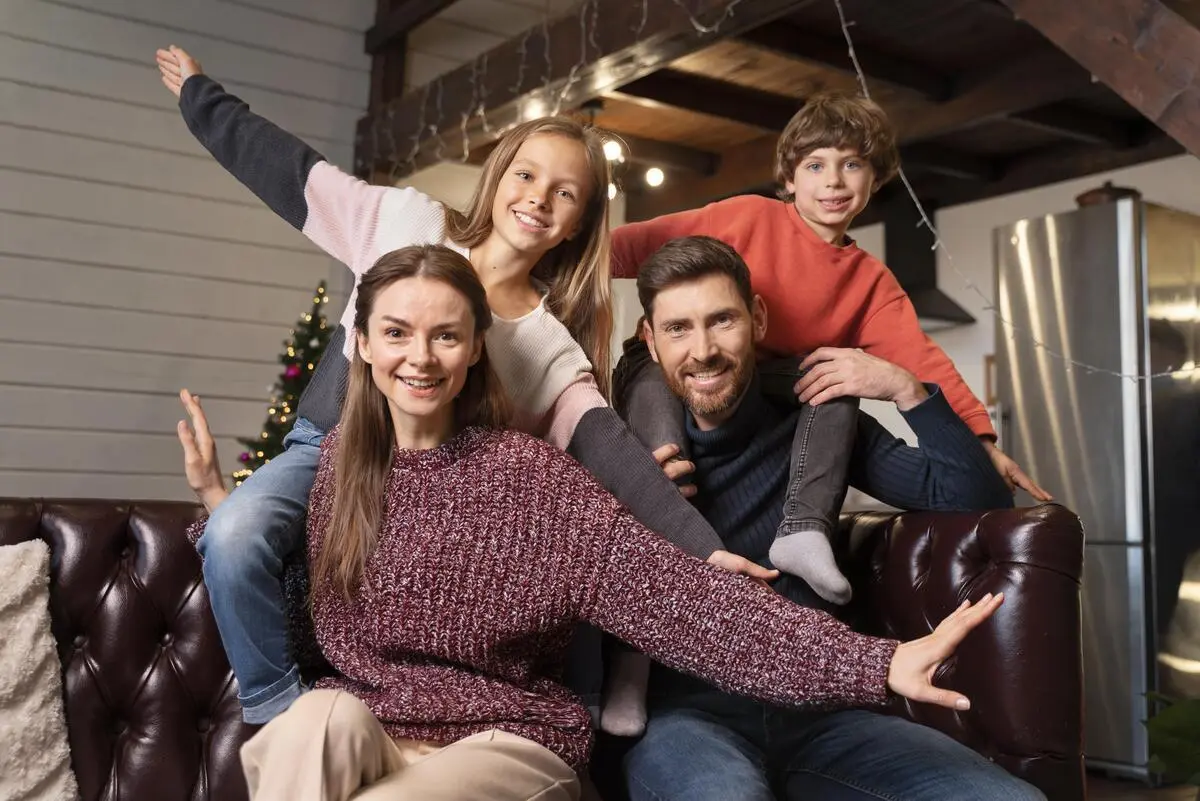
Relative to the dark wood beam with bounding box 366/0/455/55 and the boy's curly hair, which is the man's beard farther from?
the dark wood beam with bounding box 366/0/455/55

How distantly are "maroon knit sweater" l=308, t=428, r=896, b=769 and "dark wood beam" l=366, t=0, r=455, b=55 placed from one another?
4.28m

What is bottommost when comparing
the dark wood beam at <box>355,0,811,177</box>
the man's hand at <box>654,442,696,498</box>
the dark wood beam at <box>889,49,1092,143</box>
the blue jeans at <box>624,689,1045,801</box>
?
the blue jeans at <box>624,689,1045,801</box>

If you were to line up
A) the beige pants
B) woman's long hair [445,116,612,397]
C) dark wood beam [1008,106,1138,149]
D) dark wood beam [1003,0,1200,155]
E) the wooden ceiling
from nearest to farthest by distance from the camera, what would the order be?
the beige pants → woman's long hair [445,116,612,397] → dark wood beam [1003,0,1200,155] → the wooden ceiling → dark wood beam [1008,106,1138,149]

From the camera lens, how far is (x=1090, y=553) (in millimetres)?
4520

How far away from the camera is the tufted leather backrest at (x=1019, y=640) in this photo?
1831mm

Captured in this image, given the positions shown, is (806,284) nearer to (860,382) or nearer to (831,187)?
(831,187)

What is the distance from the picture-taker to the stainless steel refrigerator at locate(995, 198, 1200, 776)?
171 inches

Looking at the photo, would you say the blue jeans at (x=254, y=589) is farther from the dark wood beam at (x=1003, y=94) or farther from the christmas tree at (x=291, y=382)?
the dark wood beam at (x=1003, y=94)

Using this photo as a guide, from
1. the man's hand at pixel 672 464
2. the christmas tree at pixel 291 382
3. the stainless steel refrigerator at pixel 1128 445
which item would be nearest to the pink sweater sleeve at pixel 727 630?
the man's hand at pixel 672 464

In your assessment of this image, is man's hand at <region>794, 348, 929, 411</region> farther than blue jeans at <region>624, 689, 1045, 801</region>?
Yes

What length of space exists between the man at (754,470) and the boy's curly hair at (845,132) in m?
0.38

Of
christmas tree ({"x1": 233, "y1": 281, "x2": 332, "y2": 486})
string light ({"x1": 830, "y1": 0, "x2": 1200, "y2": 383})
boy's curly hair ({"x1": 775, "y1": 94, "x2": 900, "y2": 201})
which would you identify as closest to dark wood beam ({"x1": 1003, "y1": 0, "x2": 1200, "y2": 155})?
string light ({"x1": 830, "y1": 0, "x2": 1200, "y2": 383})

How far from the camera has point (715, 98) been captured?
5.53 metres

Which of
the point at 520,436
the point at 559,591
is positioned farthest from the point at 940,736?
the point at 520,436
